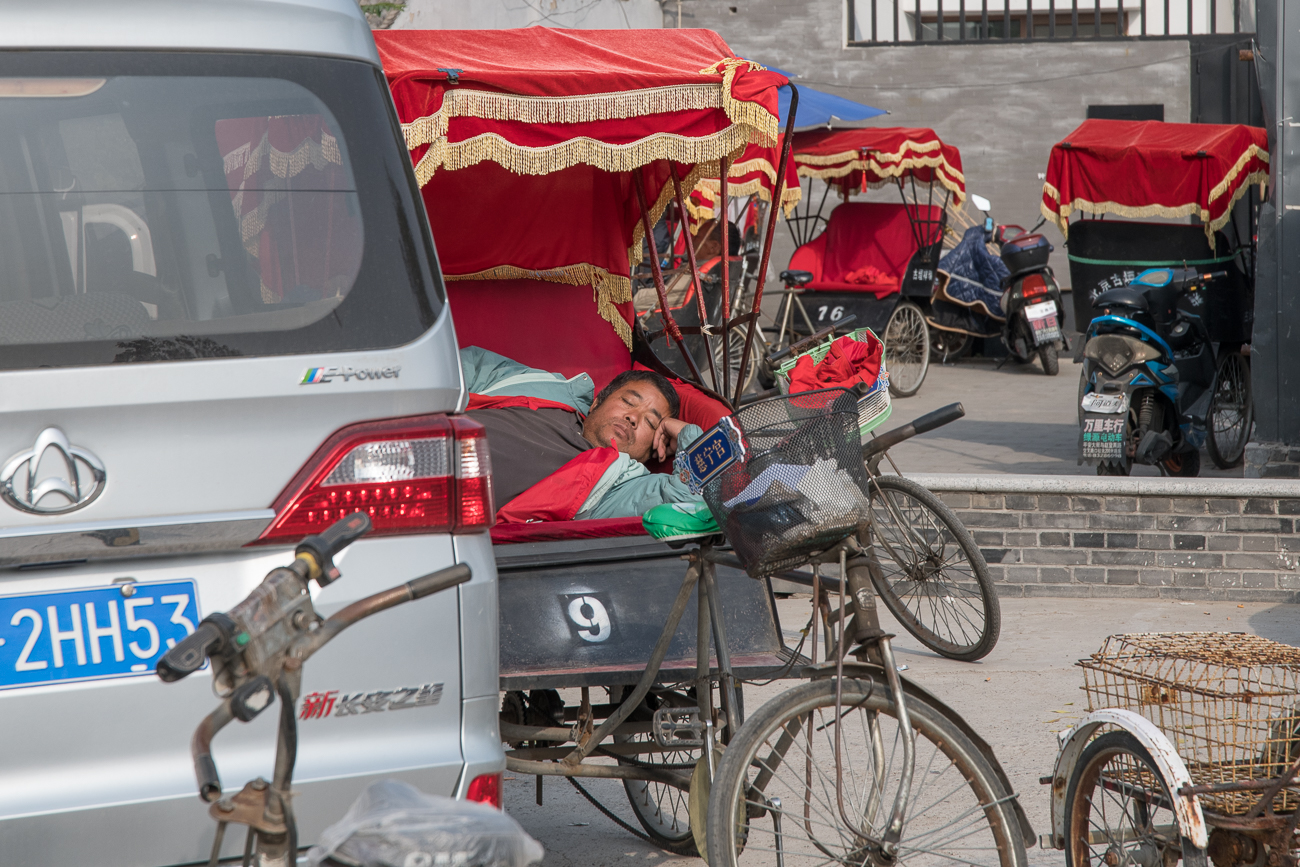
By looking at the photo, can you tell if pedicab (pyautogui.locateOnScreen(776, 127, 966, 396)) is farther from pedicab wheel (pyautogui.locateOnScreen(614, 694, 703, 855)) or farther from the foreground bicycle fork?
the foreground bicycle fork

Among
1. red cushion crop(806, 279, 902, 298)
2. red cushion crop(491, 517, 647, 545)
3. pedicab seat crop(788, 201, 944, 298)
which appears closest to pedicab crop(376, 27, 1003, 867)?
red cushion crop(491, 517, 647, 545)

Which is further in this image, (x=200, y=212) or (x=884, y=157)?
(x=884, y=157)

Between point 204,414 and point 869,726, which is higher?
point 204,414

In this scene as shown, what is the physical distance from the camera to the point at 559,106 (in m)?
4.49

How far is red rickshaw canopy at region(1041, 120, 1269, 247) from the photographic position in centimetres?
862

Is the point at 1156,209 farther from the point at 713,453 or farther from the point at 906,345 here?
the point at 713,453

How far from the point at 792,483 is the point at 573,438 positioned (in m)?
1.91

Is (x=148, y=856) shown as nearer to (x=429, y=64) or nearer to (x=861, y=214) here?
(x=429, y=64)

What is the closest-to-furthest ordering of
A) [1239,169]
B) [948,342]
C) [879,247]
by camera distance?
1. [1239,169]
2. [879,247]
3. [948,342]

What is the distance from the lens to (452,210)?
5.20 m

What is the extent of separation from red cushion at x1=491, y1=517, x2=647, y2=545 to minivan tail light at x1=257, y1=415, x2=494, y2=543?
1.07m

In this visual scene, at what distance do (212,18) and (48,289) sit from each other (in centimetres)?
51

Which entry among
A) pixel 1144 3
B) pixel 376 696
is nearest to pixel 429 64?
pixel 376 696

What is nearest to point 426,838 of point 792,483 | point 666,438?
point 792,483
